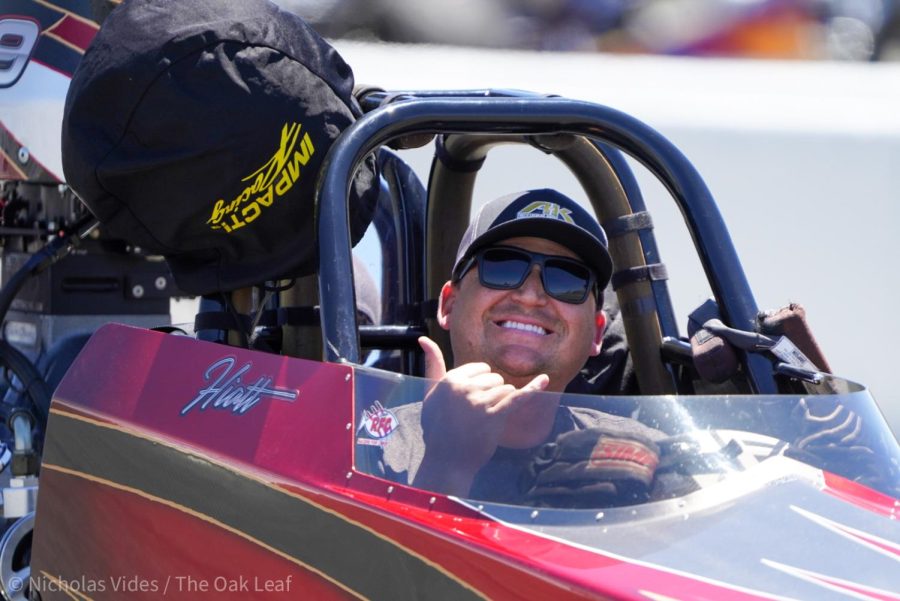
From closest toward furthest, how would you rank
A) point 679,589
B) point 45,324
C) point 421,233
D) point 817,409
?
point 679,589, point 817,409, point 421,233, point 45,324

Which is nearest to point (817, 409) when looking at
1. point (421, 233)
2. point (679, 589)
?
point (679, 589)

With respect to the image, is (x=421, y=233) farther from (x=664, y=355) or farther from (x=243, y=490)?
(x=243, y=490)

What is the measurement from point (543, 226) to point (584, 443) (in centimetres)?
73

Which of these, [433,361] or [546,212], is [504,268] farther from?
[433,361]

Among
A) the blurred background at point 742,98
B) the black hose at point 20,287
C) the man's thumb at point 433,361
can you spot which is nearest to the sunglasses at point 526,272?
the man's thumb at point 433,361

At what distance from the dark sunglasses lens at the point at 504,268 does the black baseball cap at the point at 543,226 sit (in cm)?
5

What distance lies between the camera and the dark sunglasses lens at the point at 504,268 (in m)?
2.25

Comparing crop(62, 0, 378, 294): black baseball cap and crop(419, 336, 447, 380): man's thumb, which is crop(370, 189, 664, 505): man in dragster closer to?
crop(419, 336, 447, 380): man's thumb

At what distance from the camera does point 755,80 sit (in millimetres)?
7098

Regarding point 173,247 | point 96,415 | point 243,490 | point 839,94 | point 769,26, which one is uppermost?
point 769,26

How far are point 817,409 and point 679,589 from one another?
50 centimetres

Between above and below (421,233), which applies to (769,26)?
above
